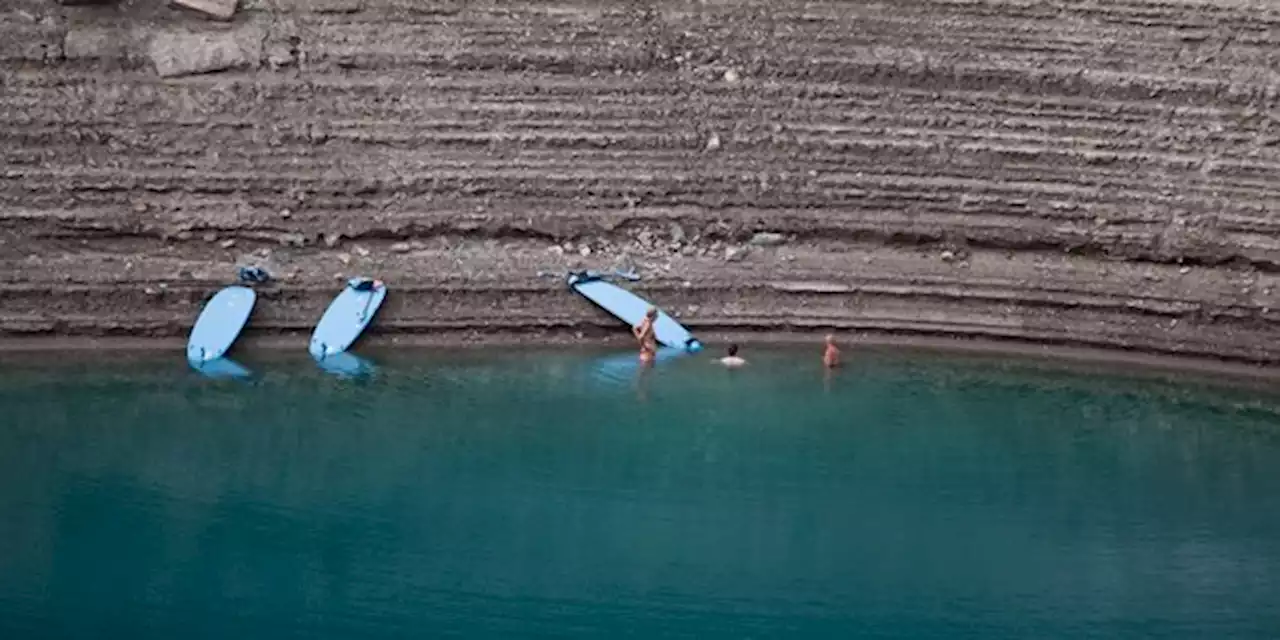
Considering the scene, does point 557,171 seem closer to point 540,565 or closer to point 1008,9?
point 1008,9

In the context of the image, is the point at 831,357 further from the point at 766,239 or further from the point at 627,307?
the point at 627,307

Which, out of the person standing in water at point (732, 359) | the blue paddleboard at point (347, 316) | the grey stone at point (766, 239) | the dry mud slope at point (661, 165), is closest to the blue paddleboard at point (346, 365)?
the blue paddleboard at point (347, 316)

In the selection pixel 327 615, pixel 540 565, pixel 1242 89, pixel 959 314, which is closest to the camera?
pixel 327 615

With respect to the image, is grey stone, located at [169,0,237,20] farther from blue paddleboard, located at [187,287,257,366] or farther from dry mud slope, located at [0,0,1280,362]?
blue paddleboard, located at [187,287,257,366]

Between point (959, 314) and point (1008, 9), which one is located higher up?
point (1008, 9)

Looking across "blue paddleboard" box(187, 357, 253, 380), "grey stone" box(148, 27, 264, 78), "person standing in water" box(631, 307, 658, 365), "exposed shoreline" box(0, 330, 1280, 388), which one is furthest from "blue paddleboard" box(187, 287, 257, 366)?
"person standing in water" box(631, 307, 658, 365)

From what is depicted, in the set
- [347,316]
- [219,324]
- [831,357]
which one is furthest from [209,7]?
[831,357]

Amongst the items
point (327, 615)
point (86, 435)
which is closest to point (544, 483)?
point (327, 615)
